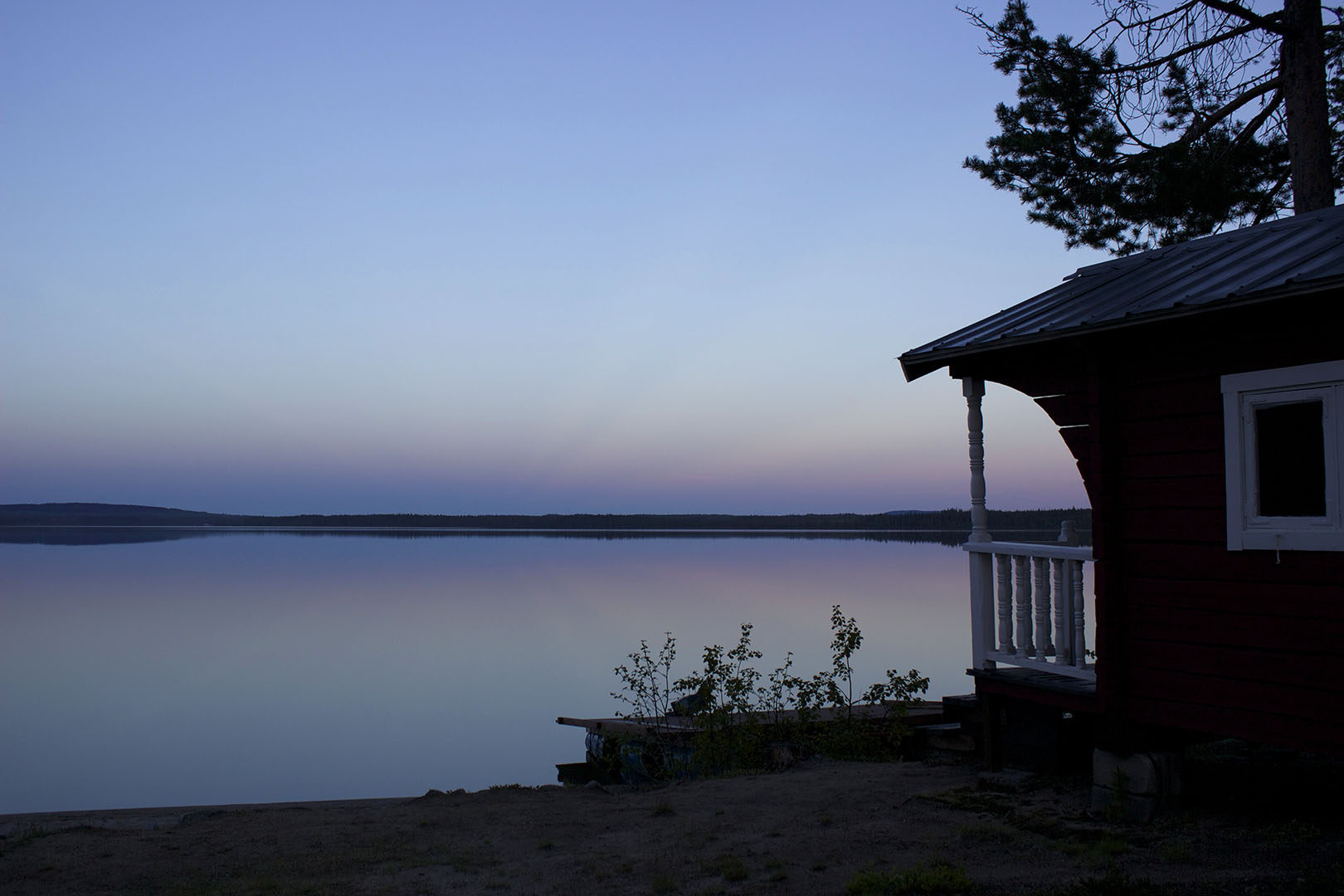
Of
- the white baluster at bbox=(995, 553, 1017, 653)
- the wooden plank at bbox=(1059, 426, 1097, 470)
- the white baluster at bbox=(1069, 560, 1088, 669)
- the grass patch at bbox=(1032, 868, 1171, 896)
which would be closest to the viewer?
the grass patch at bbox=(1032, 868, 1171, 896)

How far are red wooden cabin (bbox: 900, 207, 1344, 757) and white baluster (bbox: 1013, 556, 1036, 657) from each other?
0.5 inches

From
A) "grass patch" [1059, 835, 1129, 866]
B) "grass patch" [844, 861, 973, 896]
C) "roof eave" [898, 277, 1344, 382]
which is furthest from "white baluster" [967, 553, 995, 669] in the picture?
"grass patch" [844, 861, 973, 896]

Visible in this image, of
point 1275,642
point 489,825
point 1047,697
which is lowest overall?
point 489,825

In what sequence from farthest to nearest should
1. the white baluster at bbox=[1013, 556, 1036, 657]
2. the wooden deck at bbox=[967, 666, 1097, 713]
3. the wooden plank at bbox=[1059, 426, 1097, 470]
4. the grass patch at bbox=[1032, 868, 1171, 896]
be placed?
the white baluster at bbox=[1013, 556, 1036, 657]
the wooden deck at bbox=[967, 666, 1097, 713]
the wooden plank at bbox=[1059, 426, 1097, 470]
the grass patch at bbox=[1032, 868, 1171, 896]

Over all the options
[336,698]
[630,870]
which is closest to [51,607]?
[336,698]

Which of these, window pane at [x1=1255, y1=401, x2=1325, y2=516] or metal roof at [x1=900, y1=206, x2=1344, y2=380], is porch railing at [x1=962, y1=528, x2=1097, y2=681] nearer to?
window pane at [x1=1255, y1=401, x2=1325, y2=516]

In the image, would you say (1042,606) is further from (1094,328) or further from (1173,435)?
(1094,328)

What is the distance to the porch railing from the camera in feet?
23.6

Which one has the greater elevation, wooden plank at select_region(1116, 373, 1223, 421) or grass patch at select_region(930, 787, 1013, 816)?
wooden plank at select_region(1116, 373, 1223, 421)

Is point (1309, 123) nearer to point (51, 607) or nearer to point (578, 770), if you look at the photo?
point (578, 770)

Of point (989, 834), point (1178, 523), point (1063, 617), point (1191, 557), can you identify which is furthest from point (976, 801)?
point (1178, 523)

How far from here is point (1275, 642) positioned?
5777 mm

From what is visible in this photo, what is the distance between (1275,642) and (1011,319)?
314 cm

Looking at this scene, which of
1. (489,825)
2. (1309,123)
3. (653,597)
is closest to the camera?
(489,825)
